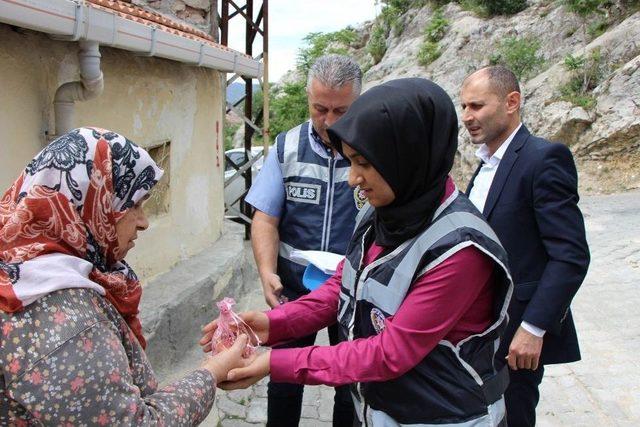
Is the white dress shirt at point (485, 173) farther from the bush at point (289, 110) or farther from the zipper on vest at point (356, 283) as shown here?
the bush at point (289, 110)

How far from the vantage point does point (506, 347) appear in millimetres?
2541

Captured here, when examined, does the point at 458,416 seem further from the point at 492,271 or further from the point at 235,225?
the point at 235,225

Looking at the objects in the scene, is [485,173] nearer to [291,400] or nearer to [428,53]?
[291,400]

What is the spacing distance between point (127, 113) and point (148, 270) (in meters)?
1.31

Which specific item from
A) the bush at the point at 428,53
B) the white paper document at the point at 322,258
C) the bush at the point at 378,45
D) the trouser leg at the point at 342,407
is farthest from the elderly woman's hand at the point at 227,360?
the bush at the point at 378,45

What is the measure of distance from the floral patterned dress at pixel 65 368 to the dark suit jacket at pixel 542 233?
164 cm

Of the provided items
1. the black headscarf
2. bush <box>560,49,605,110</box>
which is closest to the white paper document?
the black headscarf

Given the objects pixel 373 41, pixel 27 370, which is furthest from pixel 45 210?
pixel 373 41

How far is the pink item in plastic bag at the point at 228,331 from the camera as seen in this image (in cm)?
194

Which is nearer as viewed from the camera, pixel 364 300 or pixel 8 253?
pixel 8 253

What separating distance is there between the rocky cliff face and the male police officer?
10859mm

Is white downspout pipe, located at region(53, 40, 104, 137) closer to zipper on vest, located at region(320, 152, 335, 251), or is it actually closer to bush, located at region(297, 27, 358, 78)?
zipper on vest, located at region(320, 152, 335, 251)

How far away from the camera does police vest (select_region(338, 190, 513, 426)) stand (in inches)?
63.2

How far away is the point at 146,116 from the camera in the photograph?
15.5 ft
